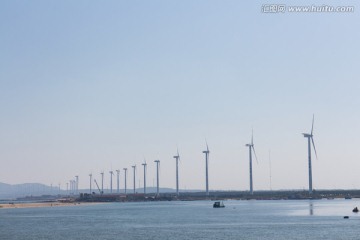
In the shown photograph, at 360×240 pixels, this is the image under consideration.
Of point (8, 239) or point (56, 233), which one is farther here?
point (56, 233)

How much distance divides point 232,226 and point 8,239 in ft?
160

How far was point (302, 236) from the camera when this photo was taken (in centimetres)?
10694

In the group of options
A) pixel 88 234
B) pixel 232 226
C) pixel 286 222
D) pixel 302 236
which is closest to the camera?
pixel 302 236

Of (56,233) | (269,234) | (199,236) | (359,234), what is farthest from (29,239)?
(359,234)

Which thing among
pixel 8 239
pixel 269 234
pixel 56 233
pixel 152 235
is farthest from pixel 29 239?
pixel 269 234

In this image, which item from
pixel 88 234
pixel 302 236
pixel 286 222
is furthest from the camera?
pixel 286 222

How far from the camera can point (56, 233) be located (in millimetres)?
121688

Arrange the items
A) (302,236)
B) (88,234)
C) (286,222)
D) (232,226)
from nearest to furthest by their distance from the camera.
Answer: (302,236) < (88,234) < (232,226) < (286,222)

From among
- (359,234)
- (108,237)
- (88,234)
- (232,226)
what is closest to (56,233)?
(88,234)

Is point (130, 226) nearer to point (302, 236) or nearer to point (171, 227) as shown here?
point (171, 227)

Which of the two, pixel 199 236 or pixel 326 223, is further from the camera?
pixel 326 223

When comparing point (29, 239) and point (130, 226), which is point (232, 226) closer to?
point (130, 226)

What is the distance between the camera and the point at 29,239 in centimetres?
11056

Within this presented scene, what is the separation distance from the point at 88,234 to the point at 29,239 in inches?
474
